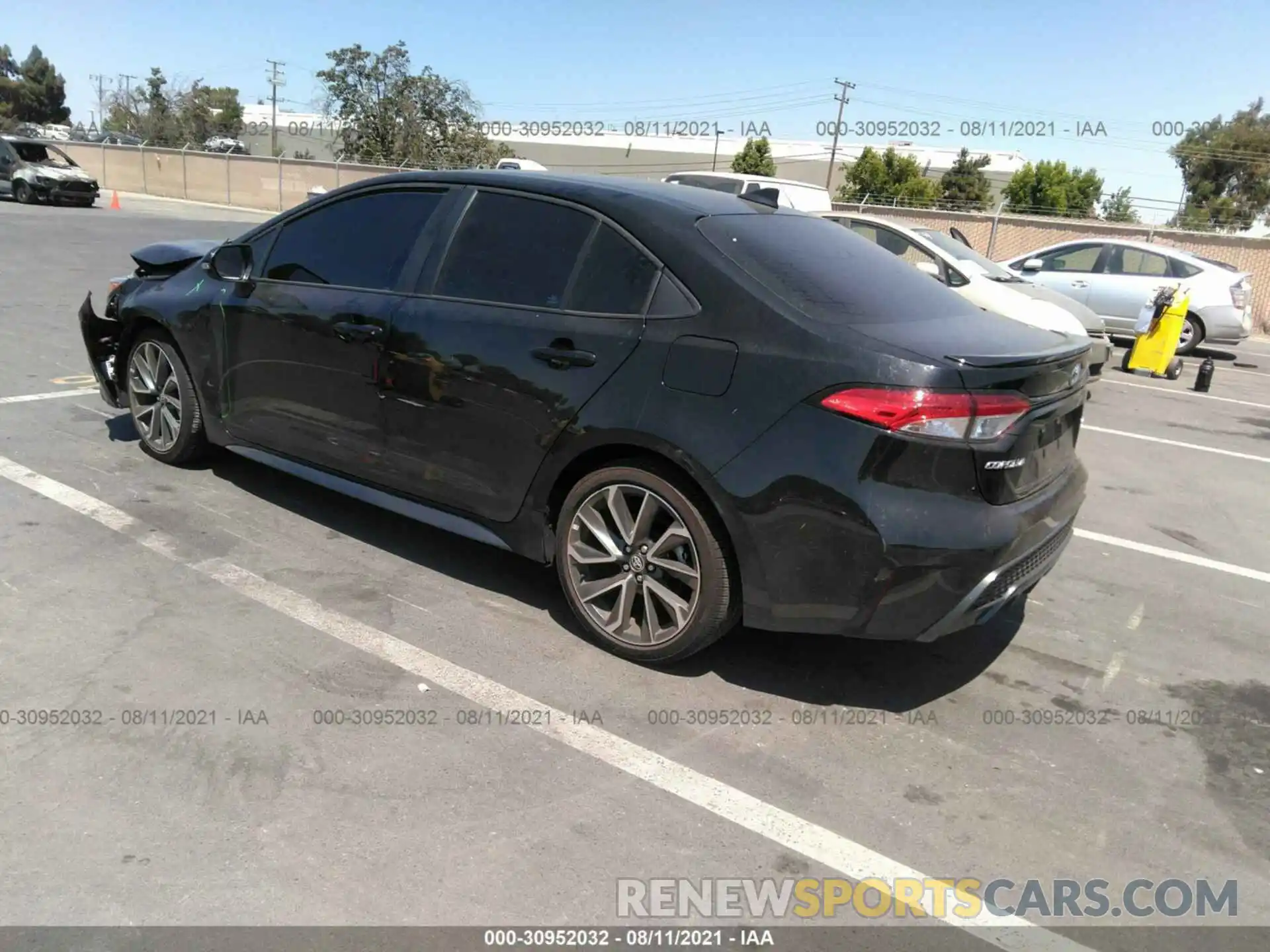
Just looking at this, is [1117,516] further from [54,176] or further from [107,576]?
[54,176]

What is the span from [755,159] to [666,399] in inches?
2182

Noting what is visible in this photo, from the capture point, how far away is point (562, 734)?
317 cm

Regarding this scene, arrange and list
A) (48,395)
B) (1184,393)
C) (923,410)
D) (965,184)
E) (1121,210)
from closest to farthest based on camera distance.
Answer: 1. (923,410)
2. (48,395)
3. (1184,393)
4. (1121,210)
5. (965,184)

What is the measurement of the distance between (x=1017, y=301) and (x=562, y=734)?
7.69 m

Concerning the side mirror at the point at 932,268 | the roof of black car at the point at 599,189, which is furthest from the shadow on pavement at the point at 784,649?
the side mirror at the point at 932,268

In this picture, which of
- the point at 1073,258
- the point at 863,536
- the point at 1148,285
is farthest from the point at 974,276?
the point at 863,536

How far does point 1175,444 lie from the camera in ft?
26.8

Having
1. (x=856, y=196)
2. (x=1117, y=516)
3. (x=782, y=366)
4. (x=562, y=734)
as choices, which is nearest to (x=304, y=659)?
(x=562, y=734)

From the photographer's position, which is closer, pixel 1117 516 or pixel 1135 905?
pixel 1135 905

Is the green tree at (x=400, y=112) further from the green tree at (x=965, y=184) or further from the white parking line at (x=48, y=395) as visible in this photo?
the white parking line at (x=48, y=395)

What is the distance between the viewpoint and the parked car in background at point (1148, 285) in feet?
44.7

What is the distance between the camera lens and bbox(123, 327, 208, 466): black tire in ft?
16.8

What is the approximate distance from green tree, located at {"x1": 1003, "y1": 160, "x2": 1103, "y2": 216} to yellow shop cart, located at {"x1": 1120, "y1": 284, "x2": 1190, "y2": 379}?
154 feet

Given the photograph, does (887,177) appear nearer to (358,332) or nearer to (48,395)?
(48,395)
